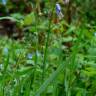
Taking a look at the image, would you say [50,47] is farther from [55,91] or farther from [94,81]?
[55,91]

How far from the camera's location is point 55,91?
6.78 feet

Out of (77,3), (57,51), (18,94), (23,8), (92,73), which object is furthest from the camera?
(23,8)

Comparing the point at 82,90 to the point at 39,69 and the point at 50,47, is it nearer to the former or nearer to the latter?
the point at 39,69

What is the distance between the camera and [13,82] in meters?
2.14

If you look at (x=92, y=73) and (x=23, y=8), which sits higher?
(x=23, y=8)

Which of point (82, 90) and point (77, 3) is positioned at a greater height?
point (77, 3)

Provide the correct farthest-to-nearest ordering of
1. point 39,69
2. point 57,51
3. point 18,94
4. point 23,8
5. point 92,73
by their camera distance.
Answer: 1. point 23,8
2. point 57,51
3. point 39,69
4. point 92,73
5. point 18,94

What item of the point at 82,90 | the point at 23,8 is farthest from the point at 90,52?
the point at 23,8

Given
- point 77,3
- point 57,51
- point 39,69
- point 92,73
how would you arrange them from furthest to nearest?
1. point 77,3
2. point 57,51
3. point 39,69
4. point 92,73

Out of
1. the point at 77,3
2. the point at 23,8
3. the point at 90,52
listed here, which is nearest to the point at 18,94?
the point at 90,52

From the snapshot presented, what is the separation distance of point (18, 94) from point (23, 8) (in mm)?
4144

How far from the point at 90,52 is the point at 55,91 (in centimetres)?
50

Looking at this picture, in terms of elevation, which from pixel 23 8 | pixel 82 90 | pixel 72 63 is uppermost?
pixel 23 8

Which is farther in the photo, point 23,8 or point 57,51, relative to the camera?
point 23,8
